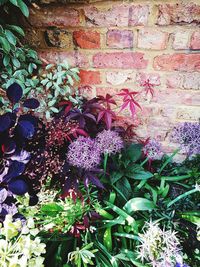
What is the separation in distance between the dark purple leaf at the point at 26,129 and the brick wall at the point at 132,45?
642 millimetres

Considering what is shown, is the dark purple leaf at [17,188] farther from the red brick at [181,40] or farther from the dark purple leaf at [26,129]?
the red brick at [181,40]

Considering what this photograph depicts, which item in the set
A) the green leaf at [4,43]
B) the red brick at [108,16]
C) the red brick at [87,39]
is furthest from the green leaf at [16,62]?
the red brick at [108,16]

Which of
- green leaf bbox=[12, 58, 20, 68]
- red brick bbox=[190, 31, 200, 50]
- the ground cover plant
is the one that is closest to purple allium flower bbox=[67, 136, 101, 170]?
the ground cover plant

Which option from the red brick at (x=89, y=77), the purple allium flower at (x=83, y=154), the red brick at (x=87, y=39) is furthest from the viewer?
the red brick at (x=89, y=77)

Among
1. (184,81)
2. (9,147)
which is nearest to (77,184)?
(9,147)

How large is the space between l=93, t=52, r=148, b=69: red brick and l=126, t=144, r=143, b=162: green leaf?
20.2 inches

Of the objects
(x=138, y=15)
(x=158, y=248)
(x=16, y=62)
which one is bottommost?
(x=158, y=248)

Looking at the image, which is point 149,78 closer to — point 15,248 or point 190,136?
point 190,136

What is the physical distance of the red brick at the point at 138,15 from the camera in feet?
4.53

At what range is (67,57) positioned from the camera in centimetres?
160

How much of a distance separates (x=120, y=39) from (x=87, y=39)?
0.65 feet

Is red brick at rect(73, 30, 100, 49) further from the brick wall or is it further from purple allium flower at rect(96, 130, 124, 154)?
purple allium flower at rect(96, 130, 124, 154)

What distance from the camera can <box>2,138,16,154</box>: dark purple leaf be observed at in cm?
114

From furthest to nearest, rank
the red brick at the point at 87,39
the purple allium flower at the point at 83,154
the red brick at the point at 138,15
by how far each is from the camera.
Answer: the red brick at the point at 87,39 → the red brick at the point at 138,15 → the purple allium flower at the point at 83,154
